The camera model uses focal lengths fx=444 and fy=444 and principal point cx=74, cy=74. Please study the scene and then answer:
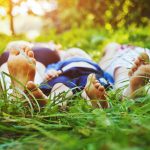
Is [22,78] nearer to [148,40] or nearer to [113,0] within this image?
[148,40]

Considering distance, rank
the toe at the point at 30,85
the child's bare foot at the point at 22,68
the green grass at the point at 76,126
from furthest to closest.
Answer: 1. the child's bare foot at the point at 22,68
2. the toe at the point at 30,85
3. the green grass at the point at 76,126

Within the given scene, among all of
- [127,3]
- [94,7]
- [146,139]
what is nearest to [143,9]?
[127,3]

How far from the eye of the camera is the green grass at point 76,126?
4.00 ft

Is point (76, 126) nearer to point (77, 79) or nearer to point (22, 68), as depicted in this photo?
point (22, 68)

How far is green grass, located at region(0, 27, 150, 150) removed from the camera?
1218 mm

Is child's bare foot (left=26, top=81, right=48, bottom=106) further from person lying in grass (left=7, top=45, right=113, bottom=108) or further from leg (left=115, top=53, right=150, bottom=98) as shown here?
leg (left=115, top=53, right=150, bottom=98)

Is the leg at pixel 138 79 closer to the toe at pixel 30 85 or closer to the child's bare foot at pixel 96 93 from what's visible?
the child's bare foot at pixel 96 93

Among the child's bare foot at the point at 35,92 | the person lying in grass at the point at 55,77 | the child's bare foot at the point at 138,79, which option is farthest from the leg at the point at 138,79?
the child's bare foot at the point at 35,92

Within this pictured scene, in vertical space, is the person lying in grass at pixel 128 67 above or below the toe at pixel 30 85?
above

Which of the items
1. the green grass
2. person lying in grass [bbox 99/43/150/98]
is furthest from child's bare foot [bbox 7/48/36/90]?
person lying in grass [bbox 99/43/150/98]

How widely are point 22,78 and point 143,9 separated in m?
4.28

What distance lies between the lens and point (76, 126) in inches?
62.4

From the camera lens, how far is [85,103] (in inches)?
73.4

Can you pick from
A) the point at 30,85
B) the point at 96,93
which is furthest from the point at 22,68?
the point at 96,93
